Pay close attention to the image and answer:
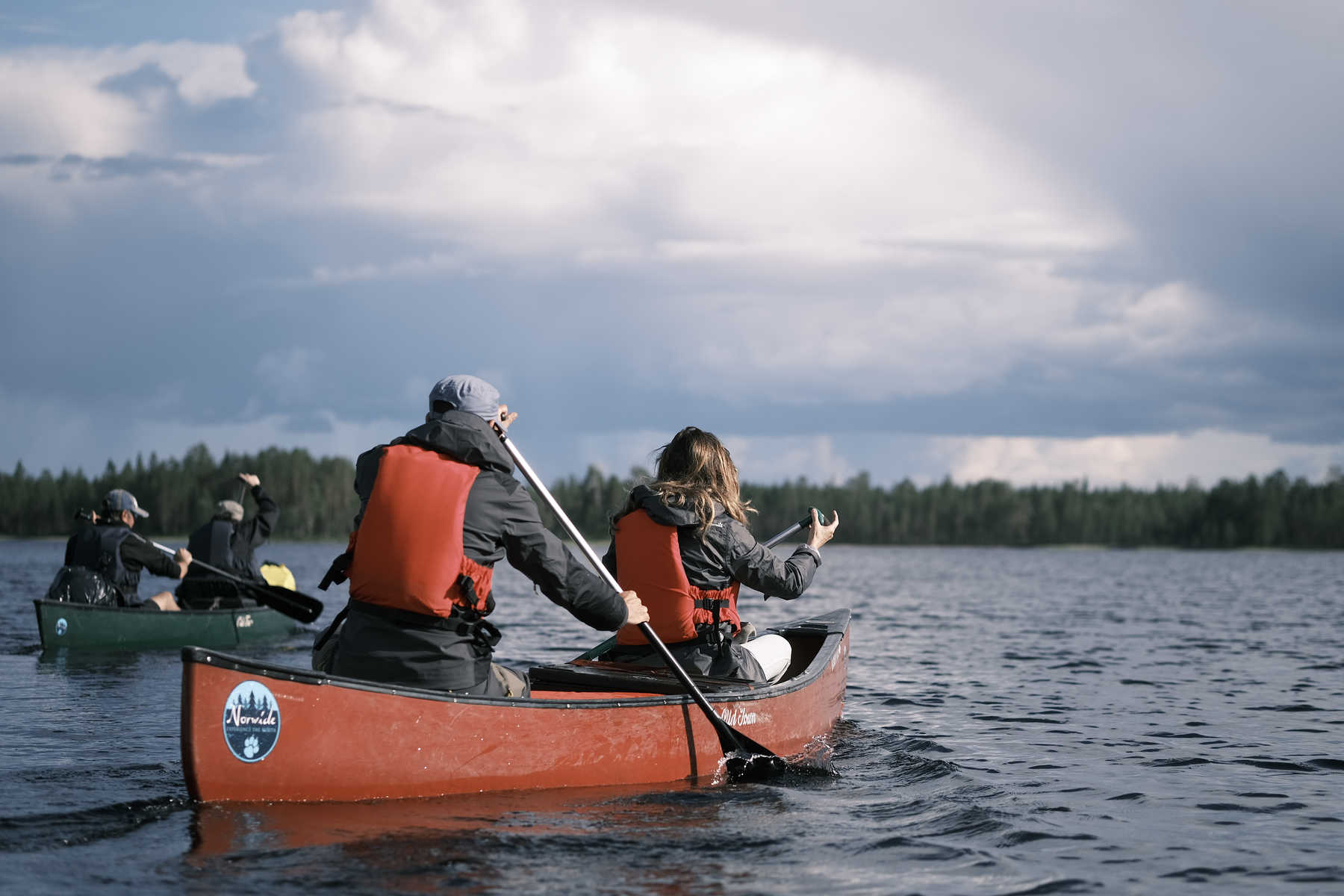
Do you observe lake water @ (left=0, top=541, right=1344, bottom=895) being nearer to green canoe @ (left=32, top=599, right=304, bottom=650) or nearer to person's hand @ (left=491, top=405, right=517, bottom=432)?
green canoe @ (left=32, top=599, right=304, bottom=650)

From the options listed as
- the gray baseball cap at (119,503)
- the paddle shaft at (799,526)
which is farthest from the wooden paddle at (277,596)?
the paddle shaft at (799,526)

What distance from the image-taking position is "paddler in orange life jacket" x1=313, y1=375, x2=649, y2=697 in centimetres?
616

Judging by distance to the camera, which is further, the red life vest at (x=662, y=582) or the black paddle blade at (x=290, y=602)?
the black paddle blade at (x=290, y=602)

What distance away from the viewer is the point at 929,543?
5846 inches

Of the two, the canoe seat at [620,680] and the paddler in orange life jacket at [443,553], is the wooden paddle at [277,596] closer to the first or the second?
the canoe seat at [620,680]

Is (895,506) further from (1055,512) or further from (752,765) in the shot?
(752,765)

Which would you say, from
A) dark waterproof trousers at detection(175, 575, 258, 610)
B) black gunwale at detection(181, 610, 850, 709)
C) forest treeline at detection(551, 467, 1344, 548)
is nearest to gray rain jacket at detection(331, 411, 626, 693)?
black gunwale at detection(181, 610, 850, 709)

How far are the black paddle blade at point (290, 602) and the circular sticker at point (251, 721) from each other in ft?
30.8

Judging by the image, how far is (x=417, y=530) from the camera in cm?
616

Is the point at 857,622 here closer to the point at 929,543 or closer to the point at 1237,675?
the point at 1237,675

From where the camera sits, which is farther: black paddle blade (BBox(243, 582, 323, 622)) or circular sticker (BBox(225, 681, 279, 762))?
black paddle blade (BBox(243, 582, 323, 622))

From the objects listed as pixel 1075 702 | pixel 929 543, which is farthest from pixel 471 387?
pixel 929 543

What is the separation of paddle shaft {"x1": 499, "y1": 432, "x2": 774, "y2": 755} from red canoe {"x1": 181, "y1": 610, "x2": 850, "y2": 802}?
3.6 inches

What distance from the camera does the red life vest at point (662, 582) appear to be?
7.98 m
